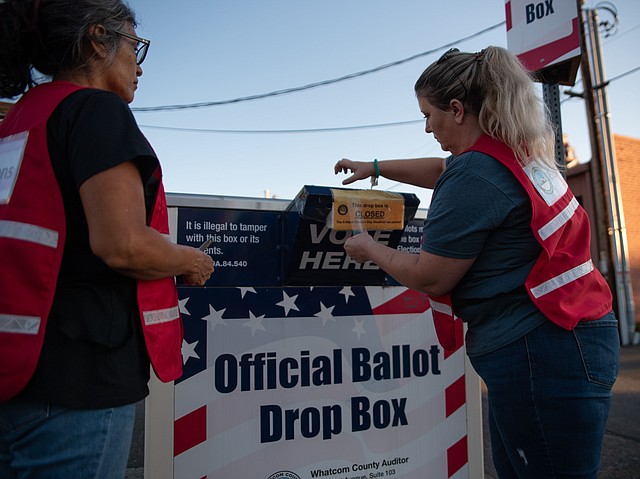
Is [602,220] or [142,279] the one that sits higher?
[602,220]

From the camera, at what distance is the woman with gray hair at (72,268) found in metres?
0.91

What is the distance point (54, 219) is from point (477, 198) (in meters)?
0.91

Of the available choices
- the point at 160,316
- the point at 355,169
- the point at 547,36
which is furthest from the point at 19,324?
the point at 547,36

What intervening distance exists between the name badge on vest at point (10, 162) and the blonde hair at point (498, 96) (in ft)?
3.22

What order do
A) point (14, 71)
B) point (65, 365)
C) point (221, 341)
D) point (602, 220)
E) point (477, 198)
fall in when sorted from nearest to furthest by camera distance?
point (65, 365), point (14, 71), point (477, 198), point (221, 341), point (602, 220)

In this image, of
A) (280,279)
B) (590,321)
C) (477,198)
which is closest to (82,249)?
(477,198)

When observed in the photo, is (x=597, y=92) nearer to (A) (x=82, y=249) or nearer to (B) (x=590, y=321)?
(B) (x=590, y=321)

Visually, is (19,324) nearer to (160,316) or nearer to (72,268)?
(72,268)

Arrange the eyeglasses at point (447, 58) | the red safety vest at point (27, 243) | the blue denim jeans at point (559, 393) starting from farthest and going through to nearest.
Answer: the eyeglasses at point (447, 58), the blue denim jeans at point (559, 393), the red safety vest at point (27, 243)

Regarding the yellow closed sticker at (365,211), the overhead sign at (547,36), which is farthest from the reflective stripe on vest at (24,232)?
the overhead sign at (547,36)

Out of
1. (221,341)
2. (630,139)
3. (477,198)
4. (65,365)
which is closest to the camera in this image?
(65,365)

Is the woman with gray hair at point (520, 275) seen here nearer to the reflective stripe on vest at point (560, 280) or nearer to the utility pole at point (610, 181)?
the reflective stripe on vest at point (560, 280)

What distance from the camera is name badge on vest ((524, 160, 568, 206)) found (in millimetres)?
1295

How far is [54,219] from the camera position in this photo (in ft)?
3.07
